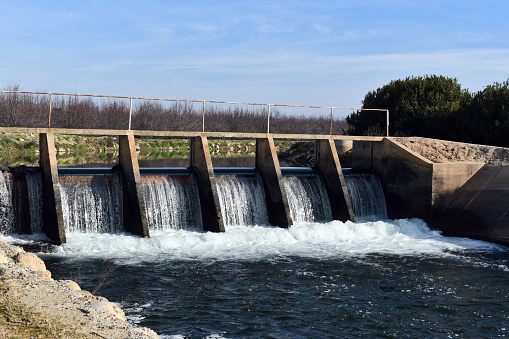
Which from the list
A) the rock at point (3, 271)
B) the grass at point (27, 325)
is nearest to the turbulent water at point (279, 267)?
the rock at point (3, 271)

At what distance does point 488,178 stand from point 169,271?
541 inches

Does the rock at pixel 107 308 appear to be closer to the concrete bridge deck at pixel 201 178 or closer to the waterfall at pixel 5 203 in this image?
the concrete bridge deck at pixel 201 178

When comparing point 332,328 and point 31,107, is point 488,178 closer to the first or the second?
point 332,328

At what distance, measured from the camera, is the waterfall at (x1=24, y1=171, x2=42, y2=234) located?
1828cm

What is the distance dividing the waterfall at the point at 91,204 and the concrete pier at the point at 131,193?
1.02 feet

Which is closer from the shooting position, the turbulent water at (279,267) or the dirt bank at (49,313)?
the dirt bank at (49,313)

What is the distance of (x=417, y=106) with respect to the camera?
32.4 meters

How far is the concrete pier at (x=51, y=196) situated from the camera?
57.0ft

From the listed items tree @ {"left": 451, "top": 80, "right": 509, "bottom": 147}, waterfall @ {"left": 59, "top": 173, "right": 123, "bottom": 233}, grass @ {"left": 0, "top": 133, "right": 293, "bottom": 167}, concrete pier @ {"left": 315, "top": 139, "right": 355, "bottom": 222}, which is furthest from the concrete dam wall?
grass @ {"left": 0, "top": 133, "right": 293, "bottom": 167}

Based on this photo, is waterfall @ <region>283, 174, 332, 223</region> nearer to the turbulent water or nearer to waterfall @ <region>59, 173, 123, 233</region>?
the turbulent water

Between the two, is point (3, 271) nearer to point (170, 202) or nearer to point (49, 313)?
point (49, 313)

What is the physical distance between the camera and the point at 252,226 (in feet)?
69.8

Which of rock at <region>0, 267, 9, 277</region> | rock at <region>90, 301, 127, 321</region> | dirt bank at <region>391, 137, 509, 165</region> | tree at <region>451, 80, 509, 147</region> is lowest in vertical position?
rock at <region>90, 301, 127, 321</region>

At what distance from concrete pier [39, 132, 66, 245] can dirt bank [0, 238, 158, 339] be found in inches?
270
